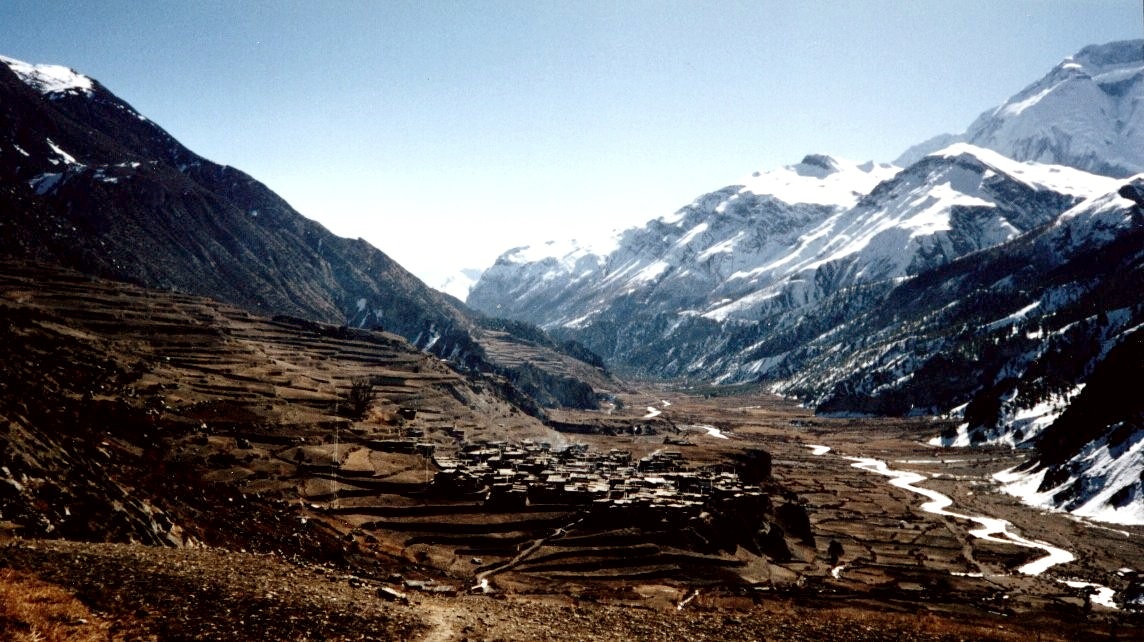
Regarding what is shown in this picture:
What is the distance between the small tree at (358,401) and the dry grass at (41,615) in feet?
281

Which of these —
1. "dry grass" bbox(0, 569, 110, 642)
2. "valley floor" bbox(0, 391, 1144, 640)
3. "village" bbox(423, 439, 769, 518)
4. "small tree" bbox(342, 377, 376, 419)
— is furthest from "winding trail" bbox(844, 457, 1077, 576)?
"dry grass" bbox(0, 569, 110, 642)

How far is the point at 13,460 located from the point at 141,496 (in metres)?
10.1

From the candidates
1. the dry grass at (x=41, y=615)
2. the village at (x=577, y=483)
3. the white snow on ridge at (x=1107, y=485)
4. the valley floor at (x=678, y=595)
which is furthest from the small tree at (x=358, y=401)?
the white snow on ridge at (x=1107, y=485)

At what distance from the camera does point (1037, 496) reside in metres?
134

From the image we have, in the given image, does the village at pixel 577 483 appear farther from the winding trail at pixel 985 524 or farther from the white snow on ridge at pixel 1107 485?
the white snow on ridge at pixel 1107 485

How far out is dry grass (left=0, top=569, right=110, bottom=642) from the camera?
1928 cm

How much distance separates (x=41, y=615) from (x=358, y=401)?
310 ft

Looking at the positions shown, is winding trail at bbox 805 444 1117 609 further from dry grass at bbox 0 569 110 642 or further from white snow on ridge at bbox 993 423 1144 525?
dry grass at bbox 0 569 110 642

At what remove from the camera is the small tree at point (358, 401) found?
357 ft

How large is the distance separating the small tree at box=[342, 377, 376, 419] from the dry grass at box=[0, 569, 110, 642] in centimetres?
8563

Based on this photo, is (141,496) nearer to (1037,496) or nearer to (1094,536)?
(1094,536)

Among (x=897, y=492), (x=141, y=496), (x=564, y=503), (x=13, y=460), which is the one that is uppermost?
(x=13, y=460)

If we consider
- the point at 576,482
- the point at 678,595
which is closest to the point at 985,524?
the point at 576,482

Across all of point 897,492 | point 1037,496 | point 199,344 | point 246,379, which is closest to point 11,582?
point 246,379
